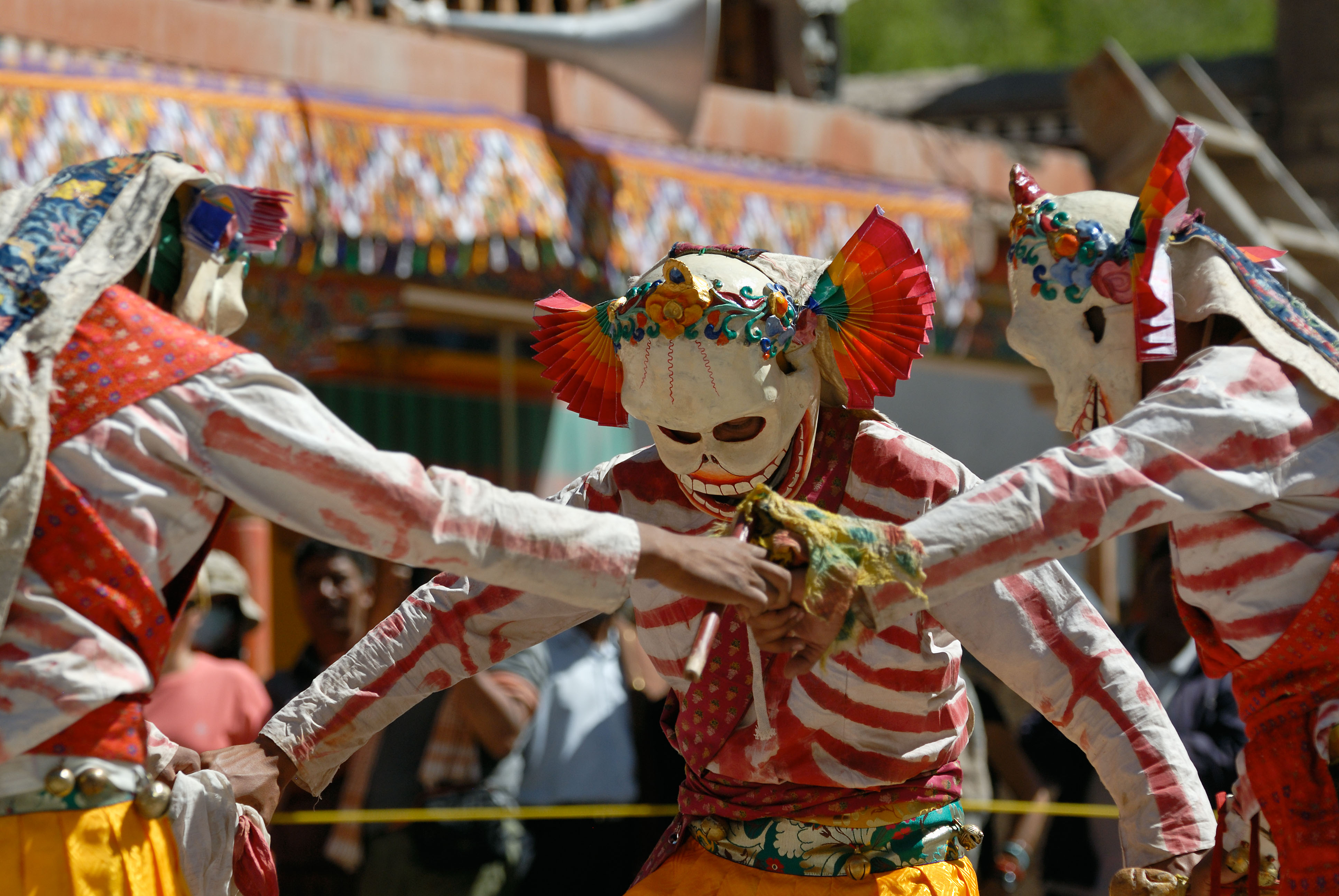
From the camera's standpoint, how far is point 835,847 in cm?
291

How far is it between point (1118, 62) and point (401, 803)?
4.31 meters

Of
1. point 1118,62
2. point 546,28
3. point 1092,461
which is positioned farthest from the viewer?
point 1118,62

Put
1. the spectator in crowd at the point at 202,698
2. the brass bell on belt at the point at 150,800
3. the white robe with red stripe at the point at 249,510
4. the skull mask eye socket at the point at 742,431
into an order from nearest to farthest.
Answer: the white robe with red stripe at the point at 249,510, the brass bell on belt at the point at 150,800, the skull mask eye socket at the point at 742,431, the spectator in crowd at the point at 202,698

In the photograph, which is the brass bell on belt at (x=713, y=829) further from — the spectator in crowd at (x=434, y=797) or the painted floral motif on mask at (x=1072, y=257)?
the spectator in crowd at (x=434, y=797)

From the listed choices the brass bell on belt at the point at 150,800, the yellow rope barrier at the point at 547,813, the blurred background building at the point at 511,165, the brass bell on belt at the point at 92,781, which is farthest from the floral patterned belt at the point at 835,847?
the blurred background building at the point at 511,165

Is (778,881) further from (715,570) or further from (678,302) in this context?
(678,302)

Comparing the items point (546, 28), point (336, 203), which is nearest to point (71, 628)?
point (336, 203)

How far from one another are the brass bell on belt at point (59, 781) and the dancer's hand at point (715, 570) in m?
0.87

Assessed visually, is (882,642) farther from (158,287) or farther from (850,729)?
(158,287)

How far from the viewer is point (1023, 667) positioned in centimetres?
293

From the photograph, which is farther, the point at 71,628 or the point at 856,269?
the point at 856,269

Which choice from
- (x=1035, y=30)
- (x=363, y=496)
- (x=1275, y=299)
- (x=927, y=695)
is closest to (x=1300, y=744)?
(x=927, y=695)

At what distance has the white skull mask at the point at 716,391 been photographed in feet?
9.56

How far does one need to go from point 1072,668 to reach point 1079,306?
2.10ft
